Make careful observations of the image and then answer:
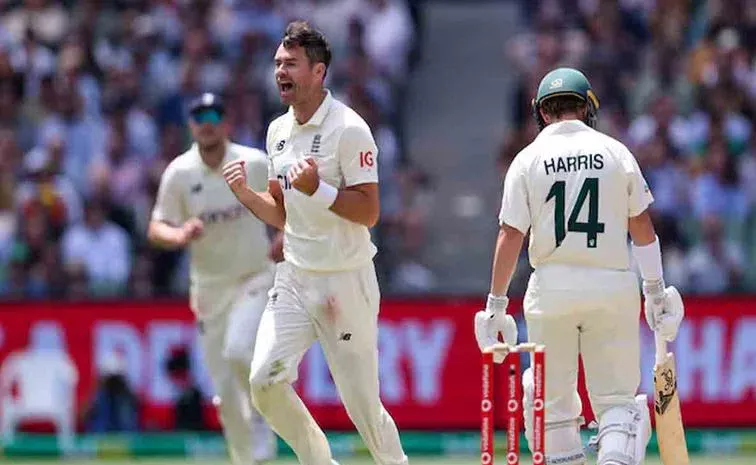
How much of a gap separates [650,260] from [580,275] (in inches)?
14.1

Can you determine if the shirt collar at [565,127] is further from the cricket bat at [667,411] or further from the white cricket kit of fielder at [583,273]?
the cricket bat at [667,411]

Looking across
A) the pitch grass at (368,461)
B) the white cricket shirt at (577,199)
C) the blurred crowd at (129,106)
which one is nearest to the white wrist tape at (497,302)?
the white cricket shirt at (577,199)

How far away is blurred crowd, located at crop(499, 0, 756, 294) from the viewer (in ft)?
49.4

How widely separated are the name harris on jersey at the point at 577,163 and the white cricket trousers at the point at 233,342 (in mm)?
3036

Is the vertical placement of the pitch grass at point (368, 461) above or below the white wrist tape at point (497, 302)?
below

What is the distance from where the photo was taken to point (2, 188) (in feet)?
52.7

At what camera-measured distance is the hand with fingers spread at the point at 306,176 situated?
28.6 feet

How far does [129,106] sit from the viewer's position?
17.3m

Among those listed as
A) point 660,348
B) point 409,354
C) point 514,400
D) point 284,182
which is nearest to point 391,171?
point 409,354

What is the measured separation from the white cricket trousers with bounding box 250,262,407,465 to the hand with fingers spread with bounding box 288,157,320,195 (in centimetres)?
57

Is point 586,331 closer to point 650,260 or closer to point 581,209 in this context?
point 650,260

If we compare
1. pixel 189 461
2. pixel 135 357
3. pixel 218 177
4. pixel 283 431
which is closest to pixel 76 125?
pixel 135 357

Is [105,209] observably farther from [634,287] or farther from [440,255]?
[634,287]

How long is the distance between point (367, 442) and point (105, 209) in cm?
708
